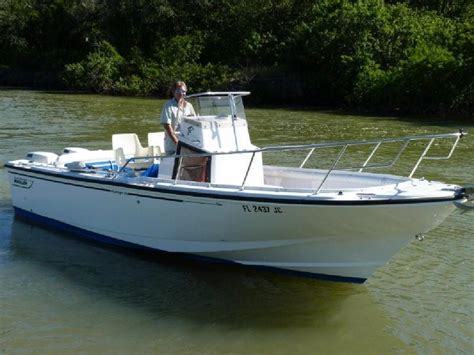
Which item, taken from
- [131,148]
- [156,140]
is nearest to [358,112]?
[156,140]

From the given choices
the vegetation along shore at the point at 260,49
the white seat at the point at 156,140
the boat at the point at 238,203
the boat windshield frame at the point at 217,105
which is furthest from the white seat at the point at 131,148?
the vegetation along shore at the point at 260,49

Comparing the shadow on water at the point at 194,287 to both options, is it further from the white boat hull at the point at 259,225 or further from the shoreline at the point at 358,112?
the shoreline at the point at 358,112

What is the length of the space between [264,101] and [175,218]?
2698 centimetres

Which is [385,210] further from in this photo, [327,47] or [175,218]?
[327,47]

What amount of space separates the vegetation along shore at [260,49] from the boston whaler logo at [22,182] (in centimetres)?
2191

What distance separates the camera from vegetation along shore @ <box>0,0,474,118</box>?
3036 centimetres

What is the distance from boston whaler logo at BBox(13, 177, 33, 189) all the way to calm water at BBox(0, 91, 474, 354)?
26.2 inches

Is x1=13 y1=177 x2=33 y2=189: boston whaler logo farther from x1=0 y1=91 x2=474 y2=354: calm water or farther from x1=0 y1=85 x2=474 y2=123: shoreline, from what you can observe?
x1=0 y1=85 x2=474 y2=123: shoreline

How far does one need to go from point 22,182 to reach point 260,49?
3126 centimetres

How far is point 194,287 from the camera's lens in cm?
833

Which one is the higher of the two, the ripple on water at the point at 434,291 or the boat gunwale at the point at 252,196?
the boat gunwale at the point at 252,196

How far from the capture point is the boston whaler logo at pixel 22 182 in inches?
421

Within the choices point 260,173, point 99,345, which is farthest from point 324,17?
point 99,345

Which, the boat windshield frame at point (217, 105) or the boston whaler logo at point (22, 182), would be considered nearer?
the boat windshield frame at point (217, 105)
